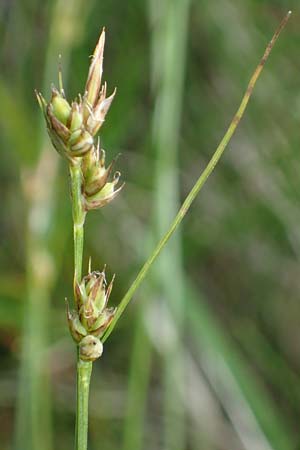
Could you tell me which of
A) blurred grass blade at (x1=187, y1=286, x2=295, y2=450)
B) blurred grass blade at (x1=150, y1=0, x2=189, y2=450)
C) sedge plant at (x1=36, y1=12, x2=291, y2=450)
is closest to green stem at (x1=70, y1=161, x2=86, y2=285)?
sedge plant at (x1=36, y1=12, x2=291, y2=450)

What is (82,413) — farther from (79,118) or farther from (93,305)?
(79,118)

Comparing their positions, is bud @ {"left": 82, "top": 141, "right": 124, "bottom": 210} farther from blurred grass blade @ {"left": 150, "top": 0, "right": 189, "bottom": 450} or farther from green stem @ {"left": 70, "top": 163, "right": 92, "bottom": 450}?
blurred grass blade @ {"left": 150, "top": 0, "right": 189, "bottom": 450}

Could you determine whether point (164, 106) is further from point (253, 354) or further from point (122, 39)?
point (253, 354)

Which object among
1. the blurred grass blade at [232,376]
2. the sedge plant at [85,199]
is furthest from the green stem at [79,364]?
the blurred grass blade at [232,376]

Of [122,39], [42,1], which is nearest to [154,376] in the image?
[122,39]

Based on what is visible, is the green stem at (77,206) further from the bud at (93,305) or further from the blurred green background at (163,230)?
the blurred green background at (163,230)

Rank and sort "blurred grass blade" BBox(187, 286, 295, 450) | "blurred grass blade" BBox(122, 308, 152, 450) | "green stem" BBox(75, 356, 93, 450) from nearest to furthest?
1. "green stem" BBox(75, 356, 93, 450)
2. "blurred grass blade" BBox(122, 308, 152, 450)
3. "blurred grass blade" BBox(187, 286, 295, 450)
